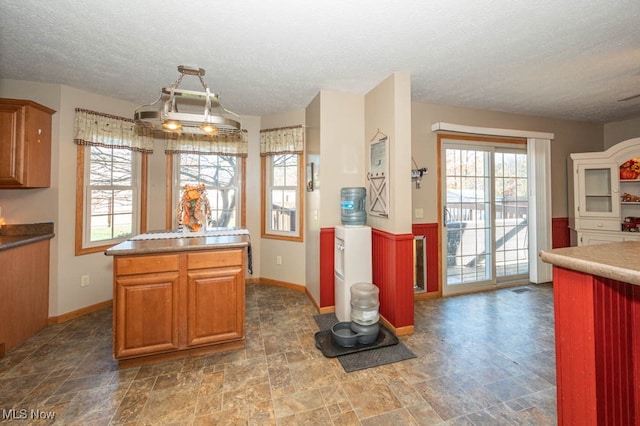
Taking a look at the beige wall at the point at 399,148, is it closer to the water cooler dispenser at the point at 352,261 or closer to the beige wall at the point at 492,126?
the water cooler dispenser at the point at 352,261

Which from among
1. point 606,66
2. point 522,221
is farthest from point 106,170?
point 522,221

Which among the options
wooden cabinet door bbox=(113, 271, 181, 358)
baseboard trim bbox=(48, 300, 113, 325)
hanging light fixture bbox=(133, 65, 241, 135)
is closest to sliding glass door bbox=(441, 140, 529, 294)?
hanging light fixture bbox=(133, 65, 241, 135)

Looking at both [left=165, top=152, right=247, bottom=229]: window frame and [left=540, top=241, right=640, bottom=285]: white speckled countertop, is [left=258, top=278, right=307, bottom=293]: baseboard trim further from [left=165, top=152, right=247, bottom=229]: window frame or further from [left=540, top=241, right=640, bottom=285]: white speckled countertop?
[left=540, top=241, right=640, bottom=285]: white speckled countertop

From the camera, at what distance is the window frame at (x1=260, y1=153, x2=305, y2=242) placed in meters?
3.89

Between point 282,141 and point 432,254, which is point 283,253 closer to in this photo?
point 282,141

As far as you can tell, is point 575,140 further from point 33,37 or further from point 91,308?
point 91,308

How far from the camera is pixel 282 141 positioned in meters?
3.85

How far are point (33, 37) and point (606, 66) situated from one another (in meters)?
4.99

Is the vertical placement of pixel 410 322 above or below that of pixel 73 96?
below

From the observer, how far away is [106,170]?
10.9ft

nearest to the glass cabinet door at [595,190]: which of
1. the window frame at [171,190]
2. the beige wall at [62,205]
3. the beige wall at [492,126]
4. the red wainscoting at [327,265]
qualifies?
the beige wall at [492,126]

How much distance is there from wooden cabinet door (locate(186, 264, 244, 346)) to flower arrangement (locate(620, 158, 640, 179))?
4871 mm

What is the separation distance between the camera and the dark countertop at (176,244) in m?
1.99

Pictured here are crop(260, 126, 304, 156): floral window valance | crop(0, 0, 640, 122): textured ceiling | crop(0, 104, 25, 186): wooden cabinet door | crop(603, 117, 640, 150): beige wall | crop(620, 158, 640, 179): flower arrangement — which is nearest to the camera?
crop(0, 0, 640, 122): textured ceiling
